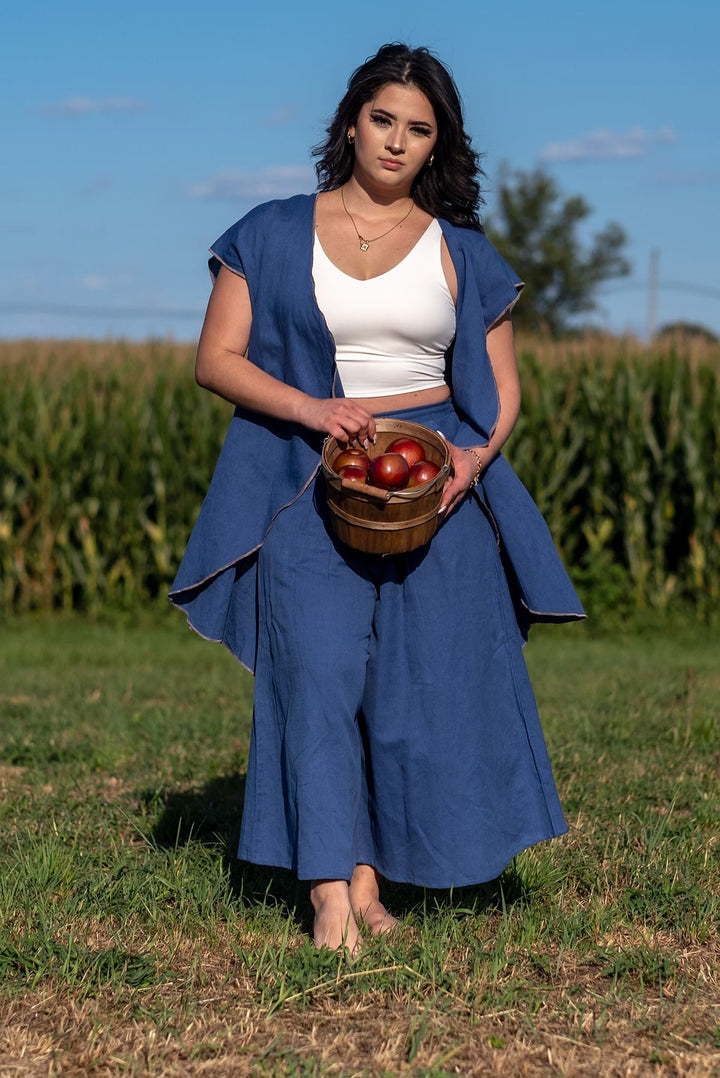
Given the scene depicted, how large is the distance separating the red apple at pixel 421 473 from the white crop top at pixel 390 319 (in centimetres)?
36

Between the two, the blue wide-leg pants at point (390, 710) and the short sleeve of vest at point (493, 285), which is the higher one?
the short sleeve of vest at point (493, 285)

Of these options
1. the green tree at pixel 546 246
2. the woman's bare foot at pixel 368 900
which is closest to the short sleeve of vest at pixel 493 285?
the woman's bare foot at pixel 368 900

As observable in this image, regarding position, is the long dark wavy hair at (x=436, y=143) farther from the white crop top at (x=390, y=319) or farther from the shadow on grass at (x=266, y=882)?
the shadow on grass at (x=266, y=882)

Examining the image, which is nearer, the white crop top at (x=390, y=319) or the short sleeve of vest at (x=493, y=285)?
the white crop top at (x=390, y=319)

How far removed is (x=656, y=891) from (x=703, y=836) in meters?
0.62

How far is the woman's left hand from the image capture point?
10.9 feet

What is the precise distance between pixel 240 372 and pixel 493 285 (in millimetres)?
734

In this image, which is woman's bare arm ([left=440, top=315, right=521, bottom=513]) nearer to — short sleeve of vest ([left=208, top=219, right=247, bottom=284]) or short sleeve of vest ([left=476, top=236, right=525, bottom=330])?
short sleeve of vest ([left=476, top=236, right=525, bottom=330])

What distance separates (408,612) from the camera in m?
3.46

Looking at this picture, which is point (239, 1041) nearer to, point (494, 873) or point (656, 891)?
point (494, 873)

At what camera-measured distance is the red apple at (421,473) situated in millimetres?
3172

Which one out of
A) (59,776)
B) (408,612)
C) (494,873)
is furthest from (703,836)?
(59,776)

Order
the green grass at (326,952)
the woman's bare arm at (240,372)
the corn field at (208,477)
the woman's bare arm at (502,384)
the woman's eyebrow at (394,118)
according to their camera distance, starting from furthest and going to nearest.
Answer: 1. the corn field at (208,477)
2. the woman's bare arm at (502,384)
3. the woman's eyebrow at (394,118)
4. the woman's bare arm at (240,372)
5. the green grass at (326,952)

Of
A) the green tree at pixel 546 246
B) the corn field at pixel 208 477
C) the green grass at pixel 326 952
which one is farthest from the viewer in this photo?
the green tree at pixel 546 246
